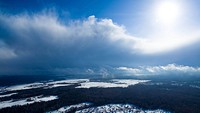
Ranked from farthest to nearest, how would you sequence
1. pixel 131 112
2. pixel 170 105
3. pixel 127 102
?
pixel 127 102
pixel 170 105
pixel 131 112

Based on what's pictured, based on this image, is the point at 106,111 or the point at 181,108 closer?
the point at 106,111

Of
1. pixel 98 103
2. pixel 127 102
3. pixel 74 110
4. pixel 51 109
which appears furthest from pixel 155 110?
pixel 51 109

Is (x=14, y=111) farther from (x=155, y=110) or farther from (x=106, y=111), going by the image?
(x=155, y=110)

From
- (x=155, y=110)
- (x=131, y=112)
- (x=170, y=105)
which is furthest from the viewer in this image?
(x=170, y=105)

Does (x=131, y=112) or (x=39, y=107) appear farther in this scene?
(x=39, y=107)

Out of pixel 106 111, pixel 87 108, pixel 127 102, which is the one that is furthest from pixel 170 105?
pixel 87 108

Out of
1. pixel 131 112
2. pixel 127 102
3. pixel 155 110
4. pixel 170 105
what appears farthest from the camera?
pixel 127 102

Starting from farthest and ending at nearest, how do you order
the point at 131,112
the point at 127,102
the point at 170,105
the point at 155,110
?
1. the point at 127,102
2. the point at 170,105
3. the point at 155,110
4. the point at 131,112

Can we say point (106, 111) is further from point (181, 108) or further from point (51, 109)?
point (181, 108)
